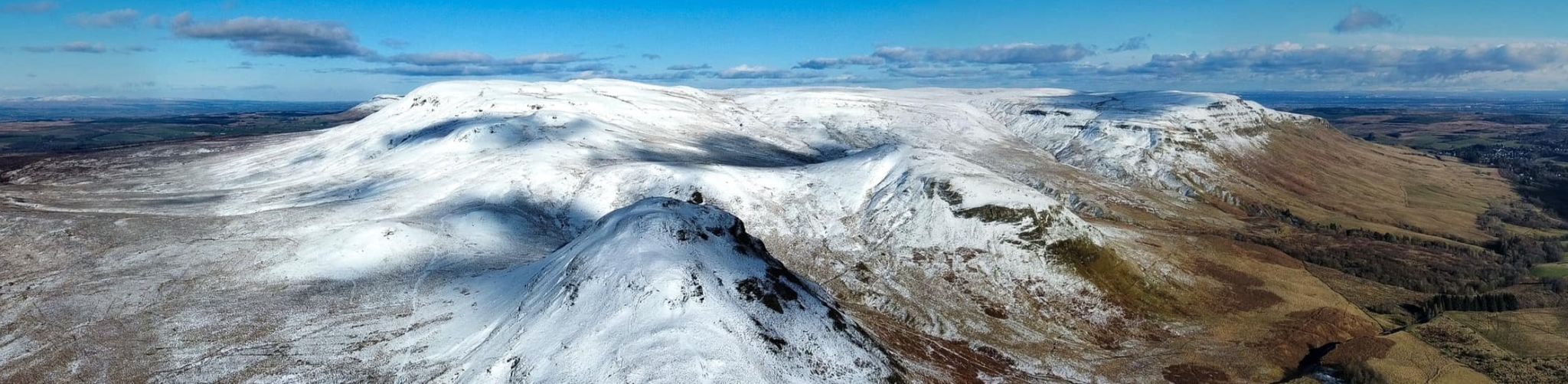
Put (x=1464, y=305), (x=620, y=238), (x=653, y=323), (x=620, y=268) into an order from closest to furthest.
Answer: (x=653, y=323)
(x=620, y=268)
(x=620, y=238)
(x=1464, y=305)

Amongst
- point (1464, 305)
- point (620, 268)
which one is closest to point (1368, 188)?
point (1464, 305)

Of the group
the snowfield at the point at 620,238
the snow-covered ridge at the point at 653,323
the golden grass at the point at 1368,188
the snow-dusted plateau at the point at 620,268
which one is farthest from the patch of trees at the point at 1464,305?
A: the snow-covered ridge at the point at 653,323

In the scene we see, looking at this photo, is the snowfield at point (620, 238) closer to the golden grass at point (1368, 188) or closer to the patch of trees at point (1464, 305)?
the golden grass at point (1368, 188)

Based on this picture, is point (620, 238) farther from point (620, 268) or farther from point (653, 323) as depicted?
point (653, 323)

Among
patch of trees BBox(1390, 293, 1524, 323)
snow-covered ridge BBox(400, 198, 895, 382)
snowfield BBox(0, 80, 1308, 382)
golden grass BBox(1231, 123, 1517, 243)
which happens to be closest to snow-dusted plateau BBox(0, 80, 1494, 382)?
snow-covered ridge BBox(400, 198, 895, 382)

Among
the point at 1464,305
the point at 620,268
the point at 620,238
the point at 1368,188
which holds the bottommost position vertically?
the point at 1464,305

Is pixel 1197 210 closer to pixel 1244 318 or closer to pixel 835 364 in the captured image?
pixel 1244 318

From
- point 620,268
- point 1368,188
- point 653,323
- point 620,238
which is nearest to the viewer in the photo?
point 653,323
